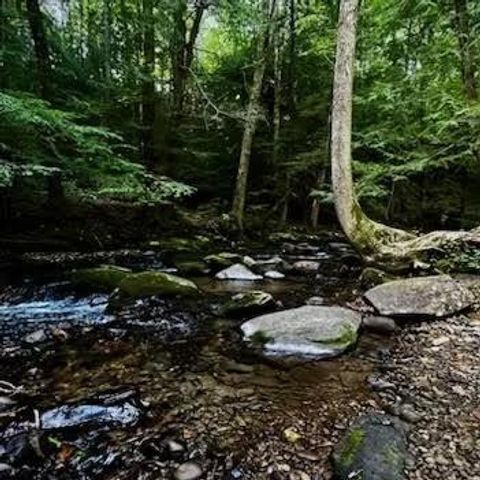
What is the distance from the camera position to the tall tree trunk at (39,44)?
8828 millimetres

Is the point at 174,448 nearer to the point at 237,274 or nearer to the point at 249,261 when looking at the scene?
the point at 237,274

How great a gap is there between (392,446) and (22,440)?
2136 millimetres

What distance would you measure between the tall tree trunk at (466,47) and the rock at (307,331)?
713 cm

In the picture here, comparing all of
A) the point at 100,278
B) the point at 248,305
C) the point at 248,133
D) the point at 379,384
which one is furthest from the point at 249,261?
the point at 248,133

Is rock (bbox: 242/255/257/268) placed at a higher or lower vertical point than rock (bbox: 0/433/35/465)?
higher

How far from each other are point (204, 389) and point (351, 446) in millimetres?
1232

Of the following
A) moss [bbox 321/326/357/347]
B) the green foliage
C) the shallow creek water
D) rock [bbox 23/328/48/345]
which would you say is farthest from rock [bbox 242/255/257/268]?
rock [bbox 23/328/48/345]

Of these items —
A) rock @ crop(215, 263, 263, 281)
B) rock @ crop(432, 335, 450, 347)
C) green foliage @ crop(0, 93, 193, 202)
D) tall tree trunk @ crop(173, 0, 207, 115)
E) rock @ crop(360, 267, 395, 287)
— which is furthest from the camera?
tall tree trunk @ crop(173, 0, 207, 115)

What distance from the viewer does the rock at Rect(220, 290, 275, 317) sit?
5336mm

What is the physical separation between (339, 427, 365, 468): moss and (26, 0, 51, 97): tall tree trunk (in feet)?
27.5

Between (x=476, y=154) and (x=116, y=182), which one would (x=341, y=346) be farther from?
(x=476, y=154)

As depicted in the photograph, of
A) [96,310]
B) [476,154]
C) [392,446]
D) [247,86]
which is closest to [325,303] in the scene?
[96,310]

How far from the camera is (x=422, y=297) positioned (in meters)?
5.24

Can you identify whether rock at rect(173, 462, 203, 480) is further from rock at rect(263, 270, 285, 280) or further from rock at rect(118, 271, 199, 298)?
rock at rect(263, 270, 285, 280)
